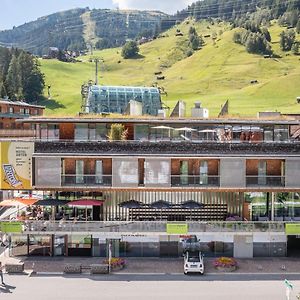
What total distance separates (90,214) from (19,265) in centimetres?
739

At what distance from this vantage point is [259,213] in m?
45.8

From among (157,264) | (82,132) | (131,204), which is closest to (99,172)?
(82,132)

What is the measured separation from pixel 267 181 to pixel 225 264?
→ 24.0 feet

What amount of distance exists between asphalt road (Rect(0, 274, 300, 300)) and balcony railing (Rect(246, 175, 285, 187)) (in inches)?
294

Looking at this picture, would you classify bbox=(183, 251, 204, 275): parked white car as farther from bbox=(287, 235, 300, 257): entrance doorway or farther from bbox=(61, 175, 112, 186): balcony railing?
bbox=(287, 235, 300, 257): entrance doorway

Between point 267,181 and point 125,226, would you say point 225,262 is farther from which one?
point 125,226

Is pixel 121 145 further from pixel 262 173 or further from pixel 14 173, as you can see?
pixel 262 173

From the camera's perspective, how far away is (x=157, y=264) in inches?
1684

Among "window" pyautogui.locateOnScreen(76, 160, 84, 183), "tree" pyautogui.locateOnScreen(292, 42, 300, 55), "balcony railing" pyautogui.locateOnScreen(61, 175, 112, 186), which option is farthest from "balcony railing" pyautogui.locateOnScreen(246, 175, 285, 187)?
"tree" pyautogui.locateOnScreen(292, 42, 300, 55)

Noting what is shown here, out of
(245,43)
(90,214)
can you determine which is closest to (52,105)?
(245,43)

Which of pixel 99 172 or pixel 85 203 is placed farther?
pixel 99 172

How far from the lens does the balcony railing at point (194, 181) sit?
143 ft

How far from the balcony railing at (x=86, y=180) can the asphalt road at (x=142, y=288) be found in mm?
7207

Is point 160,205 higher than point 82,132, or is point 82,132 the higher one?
point 82,132
